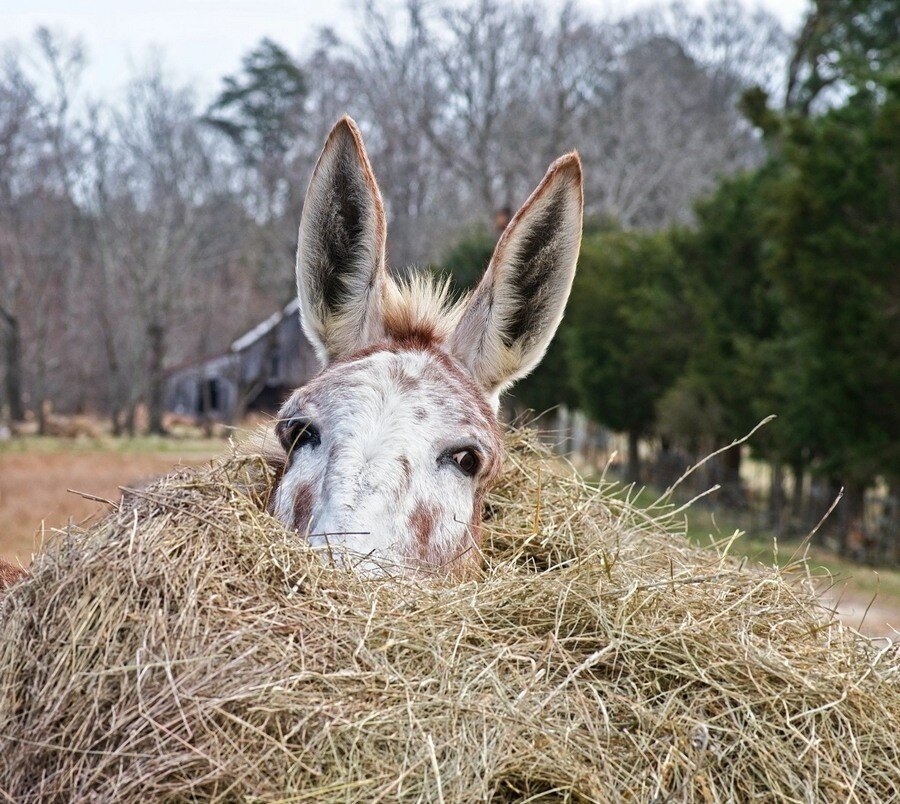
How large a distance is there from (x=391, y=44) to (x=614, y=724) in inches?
1243

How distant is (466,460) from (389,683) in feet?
3.73

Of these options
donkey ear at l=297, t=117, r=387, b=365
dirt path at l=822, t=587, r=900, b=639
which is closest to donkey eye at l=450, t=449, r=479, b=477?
donkey ear at l=297, t=117, r=387, b=365

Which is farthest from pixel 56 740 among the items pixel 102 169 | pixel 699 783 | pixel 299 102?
pixel 299 102

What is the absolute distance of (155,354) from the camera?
3959cm

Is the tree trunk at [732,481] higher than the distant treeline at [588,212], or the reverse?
the distant treeline at [588,212]

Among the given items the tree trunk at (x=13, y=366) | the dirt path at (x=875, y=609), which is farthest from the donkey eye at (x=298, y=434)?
the tree trunk at (x=13, y=366)

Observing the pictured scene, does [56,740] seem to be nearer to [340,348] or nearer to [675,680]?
[675,680]

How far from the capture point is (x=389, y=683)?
1.89m

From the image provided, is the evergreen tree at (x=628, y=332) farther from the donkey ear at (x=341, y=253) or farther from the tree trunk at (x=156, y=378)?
the tree trunk at (x=156, y=378)

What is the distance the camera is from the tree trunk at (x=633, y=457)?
25.9 metres

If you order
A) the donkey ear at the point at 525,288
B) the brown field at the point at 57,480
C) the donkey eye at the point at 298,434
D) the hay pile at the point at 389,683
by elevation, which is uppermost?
the donkey ear at the point at 525,288

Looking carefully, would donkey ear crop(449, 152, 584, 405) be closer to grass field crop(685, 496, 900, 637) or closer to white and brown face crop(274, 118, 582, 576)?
white and brown face crop(274, 118, 582, 576)

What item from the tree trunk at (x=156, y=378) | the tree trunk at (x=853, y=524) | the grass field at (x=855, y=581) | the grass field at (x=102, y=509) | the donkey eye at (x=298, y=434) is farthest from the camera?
the tree trunk at (x=156, y=378)

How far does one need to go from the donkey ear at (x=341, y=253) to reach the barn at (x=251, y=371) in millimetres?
31911
